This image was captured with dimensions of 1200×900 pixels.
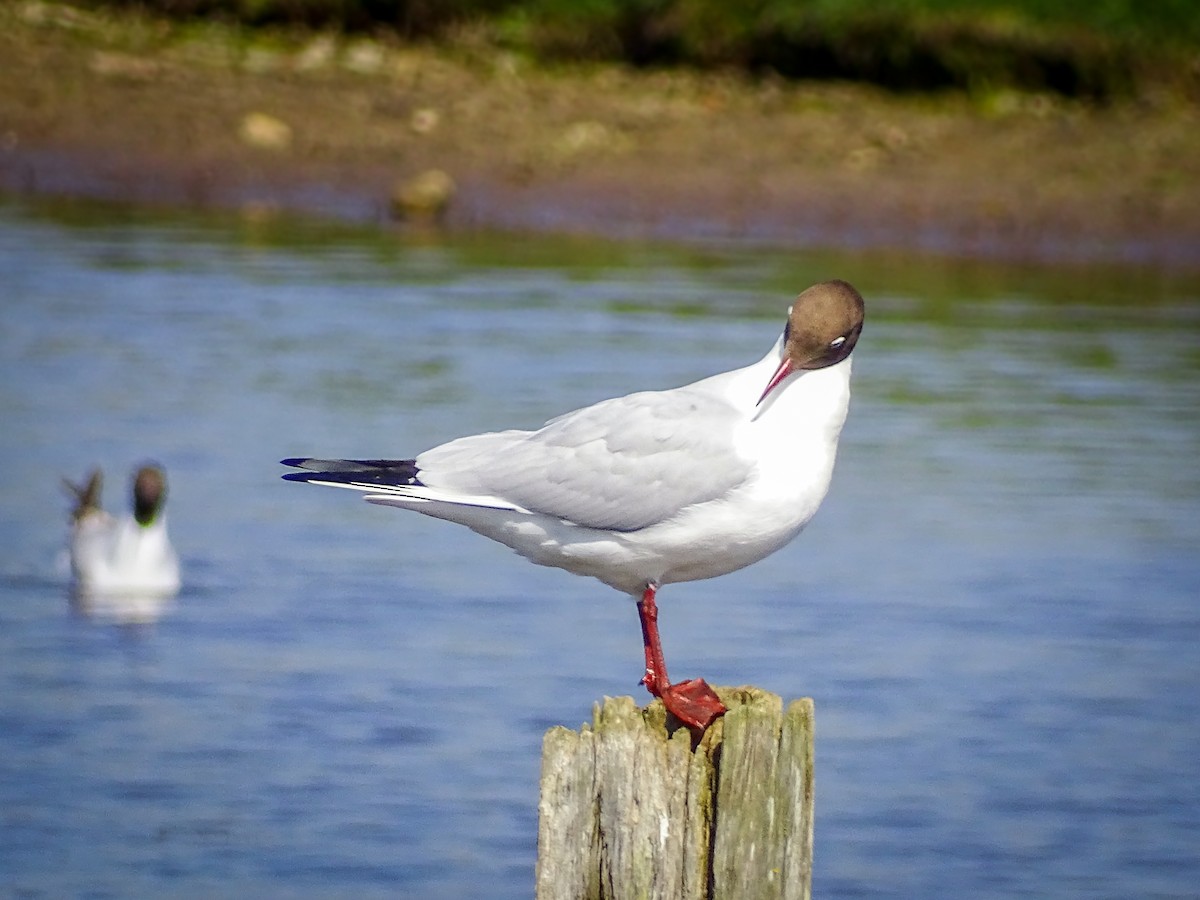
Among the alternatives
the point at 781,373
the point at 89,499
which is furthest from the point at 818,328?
the point at 89,499

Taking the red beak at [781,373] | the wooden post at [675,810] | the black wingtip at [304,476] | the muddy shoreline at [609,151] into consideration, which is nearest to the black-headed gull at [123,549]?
the black wingtip at [304,476]

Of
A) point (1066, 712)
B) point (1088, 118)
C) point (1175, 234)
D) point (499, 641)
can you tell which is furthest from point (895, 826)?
point (1088, 118)

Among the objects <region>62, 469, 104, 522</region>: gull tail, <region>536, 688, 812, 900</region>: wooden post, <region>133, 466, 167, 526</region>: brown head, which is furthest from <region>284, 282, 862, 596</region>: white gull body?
<region>62, 469, 104, 522</region>: gull tail

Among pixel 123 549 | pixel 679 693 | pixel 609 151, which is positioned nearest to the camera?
pixel 679 693

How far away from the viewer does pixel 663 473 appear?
17.7 feet

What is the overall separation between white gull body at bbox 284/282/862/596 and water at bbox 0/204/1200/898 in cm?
177

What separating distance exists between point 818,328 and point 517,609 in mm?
4262

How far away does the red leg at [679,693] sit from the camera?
506 centimetres

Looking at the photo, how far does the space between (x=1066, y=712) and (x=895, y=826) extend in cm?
123

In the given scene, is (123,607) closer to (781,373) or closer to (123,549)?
(123,549)

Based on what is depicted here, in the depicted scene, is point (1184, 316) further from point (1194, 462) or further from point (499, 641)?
Result: point (499, 641)

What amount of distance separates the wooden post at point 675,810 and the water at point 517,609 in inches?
82.2

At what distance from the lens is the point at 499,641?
8.79 metres

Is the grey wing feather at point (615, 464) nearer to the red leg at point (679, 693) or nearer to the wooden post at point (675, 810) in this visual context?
the red leg at point (679, 693)
